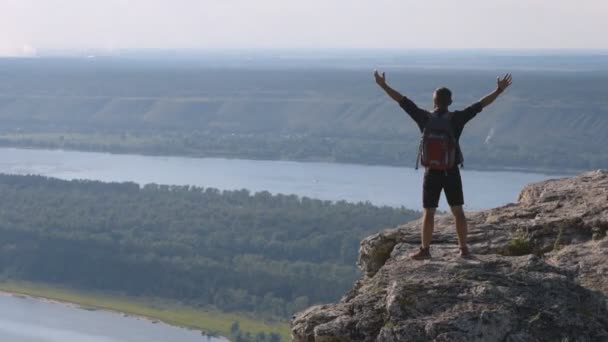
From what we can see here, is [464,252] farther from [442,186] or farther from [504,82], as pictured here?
[504,82]

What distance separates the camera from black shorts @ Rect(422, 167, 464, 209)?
6643mm

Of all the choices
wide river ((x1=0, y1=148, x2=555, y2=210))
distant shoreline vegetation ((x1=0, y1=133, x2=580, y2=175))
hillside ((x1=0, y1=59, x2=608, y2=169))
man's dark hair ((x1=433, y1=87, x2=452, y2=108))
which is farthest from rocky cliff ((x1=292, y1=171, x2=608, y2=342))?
distant shoreline vegetation ((x1=0, y1=133, x2=580, y2=175))

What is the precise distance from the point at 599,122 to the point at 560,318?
69.1m

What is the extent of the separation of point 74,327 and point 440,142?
81.8 feet

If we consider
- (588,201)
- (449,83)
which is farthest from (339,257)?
(449,83)

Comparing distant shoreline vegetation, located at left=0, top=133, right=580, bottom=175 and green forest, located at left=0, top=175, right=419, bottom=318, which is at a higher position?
distant shoreline vegetation, located at left=0, top=133, right=580, bottom=175

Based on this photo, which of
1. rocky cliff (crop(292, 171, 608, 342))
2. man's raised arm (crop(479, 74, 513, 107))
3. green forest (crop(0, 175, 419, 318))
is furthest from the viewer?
green forest (crop(0, 175, 419, 318))

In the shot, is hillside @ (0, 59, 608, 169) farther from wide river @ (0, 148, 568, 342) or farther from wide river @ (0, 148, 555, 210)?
wide river @ (0, 148, 568, 342)

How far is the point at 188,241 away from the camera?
44750mm

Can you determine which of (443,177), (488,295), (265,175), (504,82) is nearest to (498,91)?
(504,82)

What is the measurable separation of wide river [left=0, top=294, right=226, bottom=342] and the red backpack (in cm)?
2201

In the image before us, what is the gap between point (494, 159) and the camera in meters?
60.0

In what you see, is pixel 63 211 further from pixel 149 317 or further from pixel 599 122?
pixel 599 122

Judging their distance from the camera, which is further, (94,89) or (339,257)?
(94,89)
